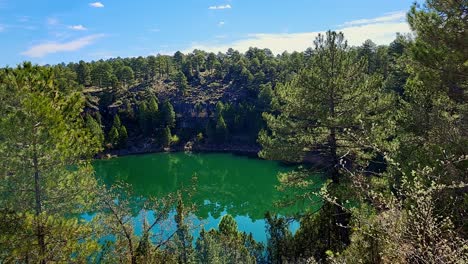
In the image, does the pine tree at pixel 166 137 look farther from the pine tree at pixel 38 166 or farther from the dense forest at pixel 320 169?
the pine tree at pixel 38 166

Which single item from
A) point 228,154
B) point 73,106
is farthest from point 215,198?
point 73,106

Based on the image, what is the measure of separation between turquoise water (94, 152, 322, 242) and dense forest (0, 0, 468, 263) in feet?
36.2

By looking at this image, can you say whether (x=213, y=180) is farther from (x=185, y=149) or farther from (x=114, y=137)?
(x=114, y=137)

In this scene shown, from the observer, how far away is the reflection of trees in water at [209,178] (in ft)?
98.9

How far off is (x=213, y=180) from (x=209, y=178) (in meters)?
0.89

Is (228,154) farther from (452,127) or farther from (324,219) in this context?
(452,127)

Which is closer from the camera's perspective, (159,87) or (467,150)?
(467,150)

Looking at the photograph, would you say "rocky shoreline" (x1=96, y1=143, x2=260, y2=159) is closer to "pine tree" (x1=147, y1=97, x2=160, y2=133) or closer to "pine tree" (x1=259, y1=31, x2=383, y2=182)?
"pine tree" (x1=147, y1=97, x2=160, y2=133)

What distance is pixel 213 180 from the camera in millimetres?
39188

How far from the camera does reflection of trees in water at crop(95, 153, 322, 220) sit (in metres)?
30.1

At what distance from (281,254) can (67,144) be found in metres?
7.74

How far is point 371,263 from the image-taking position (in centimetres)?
611

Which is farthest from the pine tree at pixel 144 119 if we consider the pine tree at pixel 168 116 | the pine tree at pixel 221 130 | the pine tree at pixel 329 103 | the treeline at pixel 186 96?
the pine tree at pixel 329 103

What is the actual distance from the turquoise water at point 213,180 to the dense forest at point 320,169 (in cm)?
1104
